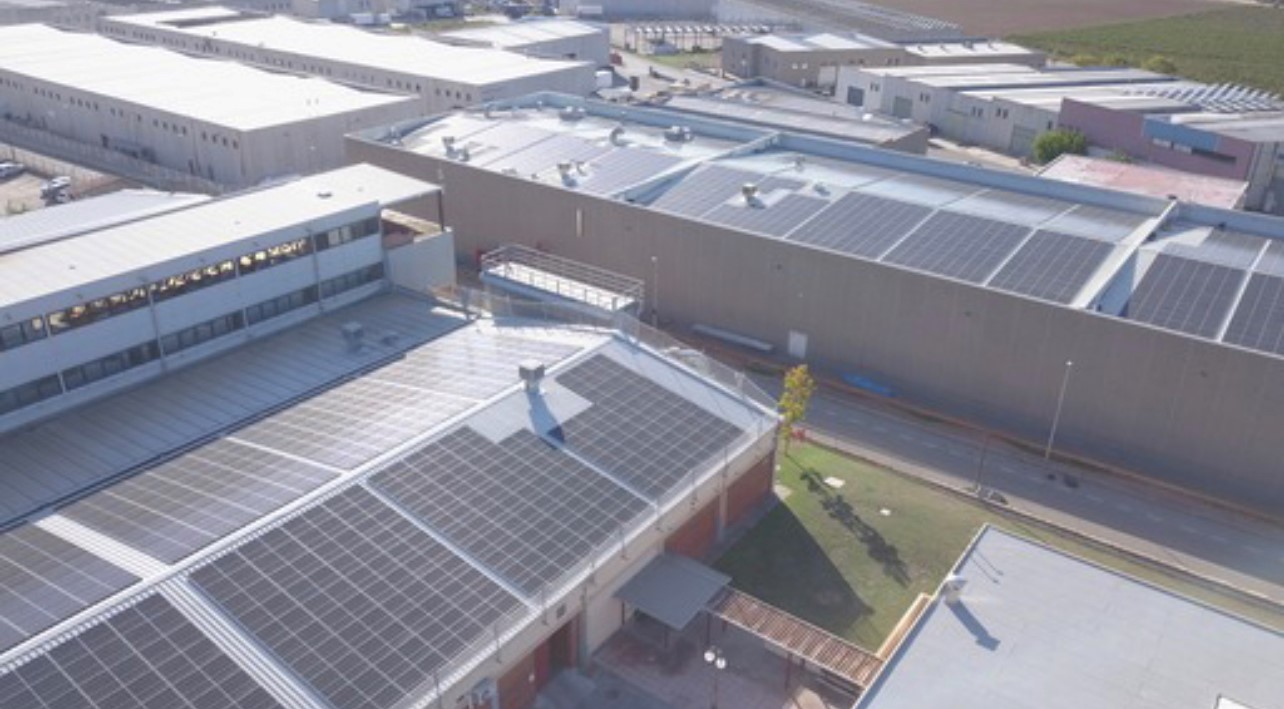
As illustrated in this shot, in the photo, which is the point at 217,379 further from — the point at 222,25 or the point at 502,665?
the point at 222,25

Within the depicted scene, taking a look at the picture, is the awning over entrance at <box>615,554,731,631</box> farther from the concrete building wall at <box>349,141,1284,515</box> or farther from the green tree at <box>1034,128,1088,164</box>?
the green tree at <box>1034,128,1088,164</box>

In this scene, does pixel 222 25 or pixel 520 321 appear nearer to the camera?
pixel 520 321

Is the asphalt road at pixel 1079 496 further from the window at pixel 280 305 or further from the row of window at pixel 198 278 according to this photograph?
the window at pixel 280 305

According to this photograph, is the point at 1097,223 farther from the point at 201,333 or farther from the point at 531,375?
the point at 201,333

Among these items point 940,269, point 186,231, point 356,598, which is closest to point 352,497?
point 356,598

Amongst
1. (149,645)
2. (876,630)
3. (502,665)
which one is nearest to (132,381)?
(149,645)

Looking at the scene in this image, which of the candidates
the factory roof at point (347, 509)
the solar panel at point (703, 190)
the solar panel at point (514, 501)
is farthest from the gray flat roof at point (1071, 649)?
the solar panel at point (703, 190)
